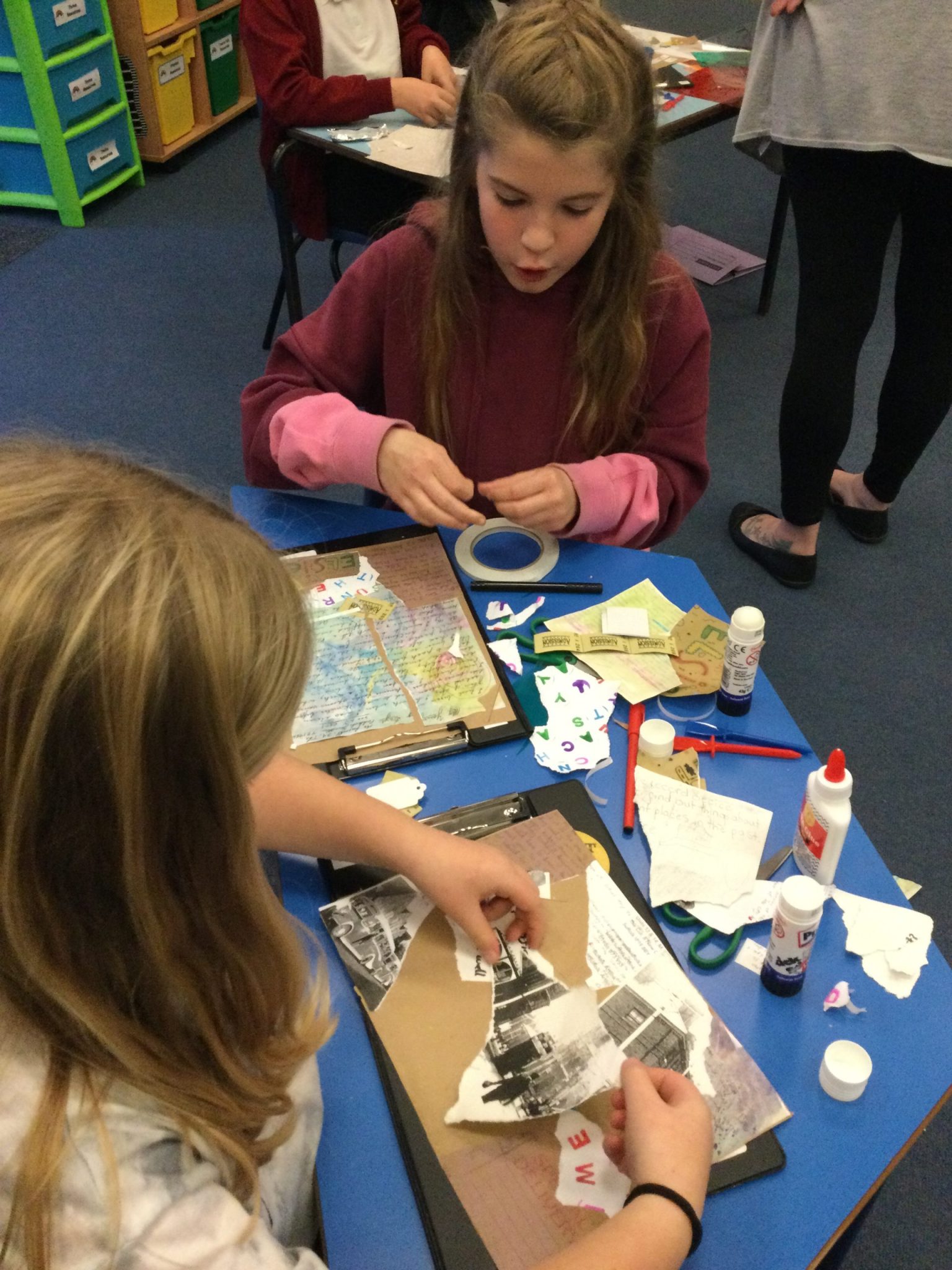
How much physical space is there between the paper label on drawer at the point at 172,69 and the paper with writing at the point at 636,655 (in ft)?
10.2

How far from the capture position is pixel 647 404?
47.5 inches

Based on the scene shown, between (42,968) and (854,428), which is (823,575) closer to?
(854,428)

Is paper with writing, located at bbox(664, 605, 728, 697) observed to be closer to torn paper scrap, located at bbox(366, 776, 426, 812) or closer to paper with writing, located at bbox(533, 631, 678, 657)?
paper with writing, located at bbox(533, 631, 678, 657)

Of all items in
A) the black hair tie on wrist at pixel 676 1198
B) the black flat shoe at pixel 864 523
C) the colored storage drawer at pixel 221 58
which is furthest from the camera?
the colored storage drawer at pixel 221 58

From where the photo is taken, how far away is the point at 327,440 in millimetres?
1094

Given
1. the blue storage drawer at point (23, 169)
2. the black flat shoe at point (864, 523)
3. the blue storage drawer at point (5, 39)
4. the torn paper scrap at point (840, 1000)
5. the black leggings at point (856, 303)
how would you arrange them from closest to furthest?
1. the torn paper scrap at point (840, 1000)
2. the black leggings at point (856, 303)
3. the black flat shoe at point (864, 523)
4. the blue storage drawer at point (5, 39)
5. the blue storage drawer at point (23, 169)

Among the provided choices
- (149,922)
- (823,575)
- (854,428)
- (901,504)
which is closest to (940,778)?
A: (823,575)

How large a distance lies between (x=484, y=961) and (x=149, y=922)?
0.28 m

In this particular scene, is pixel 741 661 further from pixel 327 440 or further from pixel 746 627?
pixel 327 440

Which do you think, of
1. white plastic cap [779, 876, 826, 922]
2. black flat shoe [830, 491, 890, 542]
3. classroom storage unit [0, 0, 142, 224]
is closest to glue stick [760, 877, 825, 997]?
white plastic cap [779, 876, 826, 922]

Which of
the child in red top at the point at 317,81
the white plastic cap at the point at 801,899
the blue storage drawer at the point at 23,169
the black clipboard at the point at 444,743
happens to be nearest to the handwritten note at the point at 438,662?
the black clipboard at the point at 444,743

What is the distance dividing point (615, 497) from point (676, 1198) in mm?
721

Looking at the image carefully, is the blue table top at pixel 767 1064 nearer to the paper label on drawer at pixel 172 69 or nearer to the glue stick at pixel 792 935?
the glue stick at pixel 792 935

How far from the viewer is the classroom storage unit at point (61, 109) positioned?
2.79m
